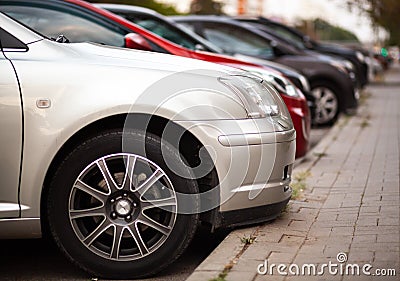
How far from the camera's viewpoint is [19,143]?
4727 mm

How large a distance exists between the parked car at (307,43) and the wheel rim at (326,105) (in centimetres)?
167

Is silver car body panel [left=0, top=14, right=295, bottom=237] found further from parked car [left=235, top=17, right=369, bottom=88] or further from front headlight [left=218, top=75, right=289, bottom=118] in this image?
parked car [left=235, top=17, right=369, bottom=88]

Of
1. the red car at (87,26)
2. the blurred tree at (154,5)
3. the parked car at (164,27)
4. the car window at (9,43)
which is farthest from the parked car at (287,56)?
the blurred tree at (154,5)

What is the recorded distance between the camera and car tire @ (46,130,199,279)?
4789mm

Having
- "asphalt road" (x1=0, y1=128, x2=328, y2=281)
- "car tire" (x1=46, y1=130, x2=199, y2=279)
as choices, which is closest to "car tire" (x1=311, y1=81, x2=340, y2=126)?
"asphalt road" (x1=0, y1=128, x2=328, y2=281)

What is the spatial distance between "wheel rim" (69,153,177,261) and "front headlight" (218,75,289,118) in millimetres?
696

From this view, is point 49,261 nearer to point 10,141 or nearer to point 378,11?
point 10,141

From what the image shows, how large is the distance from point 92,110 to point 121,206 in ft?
1.78

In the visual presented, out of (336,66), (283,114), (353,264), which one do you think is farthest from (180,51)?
(336,66)

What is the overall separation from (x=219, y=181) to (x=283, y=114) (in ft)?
2.96

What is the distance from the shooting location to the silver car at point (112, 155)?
4.75 meters

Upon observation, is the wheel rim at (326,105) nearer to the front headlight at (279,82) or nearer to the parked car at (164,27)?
the parked car at (164,27)

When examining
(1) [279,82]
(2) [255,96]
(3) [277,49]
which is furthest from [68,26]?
(3) [277,49]

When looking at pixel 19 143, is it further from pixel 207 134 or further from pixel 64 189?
pixel 207 134
